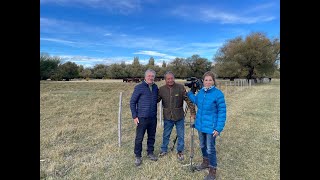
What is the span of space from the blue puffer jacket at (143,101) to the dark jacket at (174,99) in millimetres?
217

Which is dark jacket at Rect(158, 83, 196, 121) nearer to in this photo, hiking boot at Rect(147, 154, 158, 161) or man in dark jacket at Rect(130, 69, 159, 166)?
man in dark jacket at Rect(130, 69, 159, 166)

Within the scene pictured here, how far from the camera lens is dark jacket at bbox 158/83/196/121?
4492mm

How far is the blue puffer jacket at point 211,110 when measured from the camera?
141 inches

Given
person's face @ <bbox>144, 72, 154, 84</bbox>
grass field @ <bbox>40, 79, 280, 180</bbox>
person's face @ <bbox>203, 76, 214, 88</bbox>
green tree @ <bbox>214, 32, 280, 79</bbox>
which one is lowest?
grass field @ <bbox>40, 79, 280, 180</bbox>

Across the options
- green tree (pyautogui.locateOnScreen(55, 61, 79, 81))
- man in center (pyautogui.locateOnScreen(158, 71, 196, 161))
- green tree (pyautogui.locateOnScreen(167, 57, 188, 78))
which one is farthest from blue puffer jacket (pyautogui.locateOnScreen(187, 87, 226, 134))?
green tree (pyautogui.locateOnScreen(55, 61, 79, 81))

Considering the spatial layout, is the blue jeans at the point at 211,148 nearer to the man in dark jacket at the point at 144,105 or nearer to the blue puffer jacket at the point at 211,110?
the blue puffer jacket at the point at 211,110

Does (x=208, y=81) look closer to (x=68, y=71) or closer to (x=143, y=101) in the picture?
(x=143, y=101)

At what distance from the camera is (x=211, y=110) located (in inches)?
146

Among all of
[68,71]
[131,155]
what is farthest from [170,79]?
[68,71]

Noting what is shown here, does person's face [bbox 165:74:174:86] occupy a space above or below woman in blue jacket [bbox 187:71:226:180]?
above

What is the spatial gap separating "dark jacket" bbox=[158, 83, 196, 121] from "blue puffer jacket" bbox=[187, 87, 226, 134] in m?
0.66

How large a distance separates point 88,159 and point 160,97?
179cm
